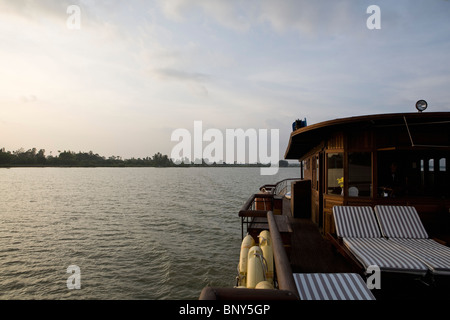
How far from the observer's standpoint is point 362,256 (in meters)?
4.36

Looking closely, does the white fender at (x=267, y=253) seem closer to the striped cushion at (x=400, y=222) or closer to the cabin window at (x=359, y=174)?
the striped cushion at (x=400, y=222)

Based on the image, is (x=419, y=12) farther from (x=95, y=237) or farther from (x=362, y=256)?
(x=95, y=237)

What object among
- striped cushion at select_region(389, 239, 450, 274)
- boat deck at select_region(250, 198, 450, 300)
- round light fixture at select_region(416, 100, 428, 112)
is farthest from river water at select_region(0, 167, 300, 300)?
round light fixture at select_region(416, 100, 428, 112)

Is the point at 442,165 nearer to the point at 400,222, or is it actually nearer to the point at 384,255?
the point at 400,222

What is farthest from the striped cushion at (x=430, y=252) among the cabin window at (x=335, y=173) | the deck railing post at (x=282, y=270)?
the deck railing post at (x=282, y=270)

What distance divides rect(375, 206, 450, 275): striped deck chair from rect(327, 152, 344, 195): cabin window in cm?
116

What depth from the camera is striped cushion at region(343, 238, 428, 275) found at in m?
3.98

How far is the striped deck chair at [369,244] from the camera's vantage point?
13.2 feet

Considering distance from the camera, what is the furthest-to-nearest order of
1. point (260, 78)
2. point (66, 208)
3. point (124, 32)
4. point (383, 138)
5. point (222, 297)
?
point (66, 208) < point (260, 78) < point (124, 32) < point (383, 138) < point (222, 297)

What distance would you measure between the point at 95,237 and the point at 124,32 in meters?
11.2

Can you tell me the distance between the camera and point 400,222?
5711mm

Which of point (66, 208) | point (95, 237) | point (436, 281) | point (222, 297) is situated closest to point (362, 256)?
point (436, 281)

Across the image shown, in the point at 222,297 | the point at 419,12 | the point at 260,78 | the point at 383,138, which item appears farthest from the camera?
the point at 260,78

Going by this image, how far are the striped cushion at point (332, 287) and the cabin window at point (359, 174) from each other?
357 cm
